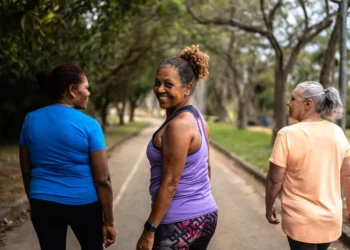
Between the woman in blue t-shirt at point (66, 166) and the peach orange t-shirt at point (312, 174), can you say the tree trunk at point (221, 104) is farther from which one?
the woman in blue t-shirt at point (66, 166)

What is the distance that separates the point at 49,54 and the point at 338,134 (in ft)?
23.1

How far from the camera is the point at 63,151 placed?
2510 millimetres

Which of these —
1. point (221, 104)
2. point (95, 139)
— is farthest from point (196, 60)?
point (221, 104)

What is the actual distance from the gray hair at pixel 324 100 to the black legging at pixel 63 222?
4.95 ft

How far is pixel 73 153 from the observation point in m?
2.51

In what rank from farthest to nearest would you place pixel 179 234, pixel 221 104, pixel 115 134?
pixel 221 104 < pixel 115 134 < pixel 179 234

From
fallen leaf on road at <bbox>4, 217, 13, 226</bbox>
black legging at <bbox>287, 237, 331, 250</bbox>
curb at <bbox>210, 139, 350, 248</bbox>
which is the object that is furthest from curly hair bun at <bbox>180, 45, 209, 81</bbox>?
fallen leaf on road at <bbox>4, 217, 13, 226</bbox>

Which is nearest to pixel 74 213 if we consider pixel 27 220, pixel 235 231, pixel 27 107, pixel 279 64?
pixel 235 231

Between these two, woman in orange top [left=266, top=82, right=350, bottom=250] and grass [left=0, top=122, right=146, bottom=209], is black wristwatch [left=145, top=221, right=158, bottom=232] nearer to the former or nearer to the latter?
woman in orange top [left=266, top=82, right=350, bottom=250]

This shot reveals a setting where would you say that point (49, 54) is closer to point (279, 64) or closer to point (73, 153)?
point (73, 153)

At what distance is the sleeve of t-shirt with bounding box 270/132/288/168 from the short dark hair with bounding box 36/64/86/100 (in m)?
1.29

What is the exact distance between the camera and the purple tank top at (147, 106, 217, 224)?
235 cm

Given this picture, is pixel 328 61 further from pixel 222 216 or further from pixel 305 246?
pixel 305 246

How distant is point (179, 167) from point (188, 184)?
160mm
